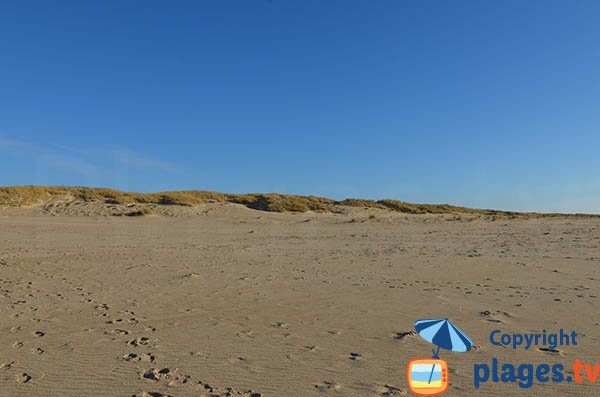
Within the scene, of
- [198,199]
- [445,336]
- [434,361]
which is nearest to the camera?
[434,361]

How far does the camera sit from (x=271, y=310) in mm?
6918

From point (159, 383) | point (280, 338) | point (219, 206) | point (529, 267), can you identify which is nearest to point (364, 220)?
point (219, 206)

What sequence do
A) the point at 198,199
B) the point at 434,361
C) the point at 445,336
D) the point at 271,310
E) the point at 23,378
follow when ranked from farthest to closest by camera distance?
1. the point at 198,199
2. the point at 271,310
3. the point at 445,336
4. the point at 434,361
5. the point at 23,378

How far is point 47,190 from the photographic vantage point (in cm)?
2905

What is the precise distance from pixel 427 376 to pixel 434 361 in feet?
1.37

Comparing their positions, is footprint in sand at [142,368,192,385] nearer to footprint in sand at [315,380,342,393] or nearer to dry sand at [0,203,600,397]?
dry sand at [0,203,600,397]

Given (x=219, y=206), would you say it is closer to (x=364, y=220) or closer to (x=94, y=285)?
(x=364, y=220)

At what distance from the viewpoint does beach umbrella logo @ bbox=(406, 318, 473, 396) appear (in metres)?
4.09

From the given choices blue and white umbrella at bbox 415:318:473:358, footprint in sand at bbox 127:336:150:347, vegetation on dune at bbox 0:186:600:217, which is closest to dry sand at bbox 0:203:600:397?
footprint in sand at bbox 127:336:150:347

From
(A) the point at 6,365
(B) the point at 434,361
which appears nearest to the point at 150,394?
(A) the point at 6,365

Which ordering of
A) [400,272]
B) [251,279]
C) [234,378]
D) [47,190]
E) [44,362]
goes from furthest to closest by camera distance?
[47,190], [400,272], [251,279], [44,362], [234,378]

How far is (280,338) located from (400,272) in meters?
5.54

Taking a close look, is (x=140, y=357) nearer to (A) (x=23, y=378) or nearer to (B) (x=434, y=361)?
(A) (x=23, y=378)

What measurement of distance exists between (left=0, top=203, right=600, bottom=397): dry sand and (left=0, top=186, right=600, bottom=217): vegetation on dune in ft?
37.5
